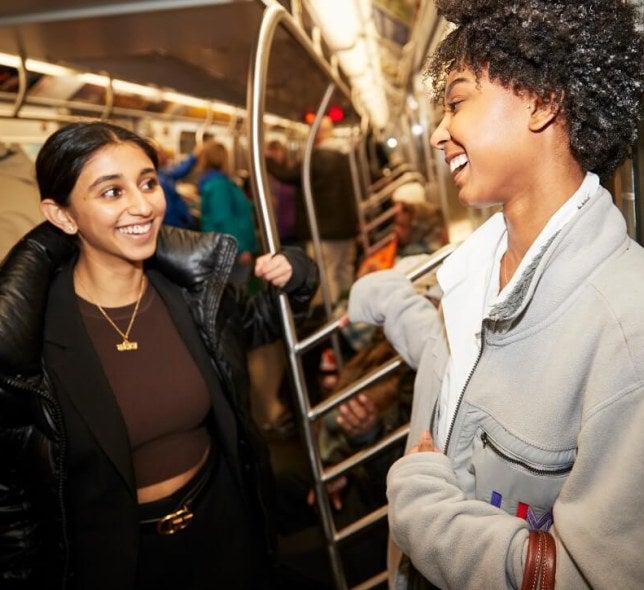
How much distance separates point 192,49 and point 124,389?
2.95 meters

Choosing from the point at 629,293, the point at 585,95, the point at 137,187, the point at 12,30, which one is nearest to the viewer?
the point at 629,293

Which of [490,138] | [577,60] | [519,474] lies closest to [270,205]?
[490,138]

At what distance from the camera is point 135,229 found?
153cm

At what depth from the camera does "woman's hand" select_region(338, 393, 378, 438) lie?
201 centimetres

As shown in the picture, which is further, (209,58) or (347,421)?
(209,58)

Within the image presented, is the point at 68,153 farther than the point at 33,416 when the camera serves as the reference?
Yes

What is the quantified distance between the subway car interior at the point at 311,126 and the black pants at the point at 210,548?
0.86 ft

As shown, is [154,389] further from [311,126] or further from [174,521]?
[311,126]

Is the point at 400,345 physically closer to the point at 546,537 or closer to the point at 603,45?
the point at 546,537

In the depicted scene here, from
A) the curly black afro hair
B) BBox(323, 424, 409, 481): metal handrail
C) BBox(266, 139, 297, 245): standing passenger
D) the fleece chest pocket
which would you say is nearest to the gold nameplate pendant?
BBox(323, 424, 409, 481): metal handrail

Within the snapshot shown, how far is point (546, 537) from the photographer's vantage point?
30.9 inches

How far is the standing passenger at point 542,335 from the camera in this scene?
733 mm

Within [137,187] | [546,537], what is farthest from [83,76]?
[546,537]

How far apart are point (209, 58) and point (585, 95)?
12.0 ft
